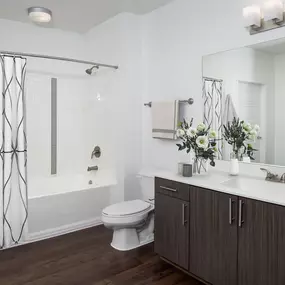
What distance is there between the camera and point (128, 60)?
3346 mm

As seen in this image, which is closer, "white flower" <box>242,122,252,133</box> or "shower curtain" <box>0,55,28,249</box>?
"white flower" <box>242,122,252,133</box>

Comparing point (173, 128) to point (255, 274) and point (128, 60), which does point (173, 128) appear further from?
point (255, 274)

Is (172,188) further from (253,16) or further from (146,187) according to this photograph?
(253,16)

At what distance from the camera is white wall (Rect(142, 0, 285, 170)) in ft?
8.13

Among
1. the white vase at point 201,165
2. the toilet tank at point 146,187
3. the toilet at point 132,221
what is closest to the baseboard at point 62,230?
the toilet at point 132,221

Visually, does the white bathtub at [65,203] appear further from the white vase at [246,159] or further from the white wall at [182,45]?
the white vase at [246,159]

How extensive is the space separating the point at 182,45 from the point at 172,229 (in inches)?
71.9

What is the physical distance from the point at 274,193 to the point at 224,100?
1.04 m

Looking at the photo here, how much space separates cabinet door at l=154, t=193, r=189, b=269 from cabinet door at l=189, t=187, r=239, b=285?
7 cm

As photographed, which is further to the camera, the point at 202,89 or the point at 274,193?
the point at 202,89

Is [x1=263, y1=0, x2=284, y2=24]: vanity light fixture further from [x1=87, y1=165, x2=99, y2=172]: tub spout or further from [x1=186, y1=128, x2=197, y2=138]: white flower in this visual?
[x1=87, y1=165, x2=99, y2=172]: tub spout

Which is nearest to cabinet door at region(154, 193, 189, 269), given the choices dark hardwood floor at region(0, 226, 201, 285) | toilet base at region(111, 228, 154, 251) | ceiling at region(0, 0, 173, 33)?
dark hardwood floor at region(0, 226, 201, 285)

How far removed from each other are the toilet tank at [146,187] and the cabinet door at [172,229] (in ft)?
1.70

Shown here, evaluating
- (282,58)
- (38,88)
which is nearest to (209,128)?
(282,58)
